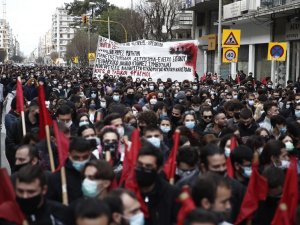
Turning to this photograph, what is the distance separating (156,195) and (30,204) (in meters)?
0.99

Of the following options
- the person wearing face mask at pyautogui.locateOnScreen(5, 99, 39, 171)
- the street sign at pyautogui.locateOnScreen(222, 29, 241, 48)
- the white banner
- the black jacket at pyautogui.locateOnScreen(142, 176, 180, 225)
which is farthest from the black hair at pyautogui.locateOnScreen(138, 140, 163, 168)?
the white banner

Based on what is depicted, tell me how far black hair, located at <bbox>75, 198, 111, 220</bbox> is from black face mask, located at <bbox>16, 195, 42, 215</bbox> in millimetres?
613

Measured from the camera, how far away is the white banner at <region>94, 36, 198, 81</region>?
2011 centimetres

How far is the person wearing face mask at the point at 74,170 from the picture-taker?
16.1 feet

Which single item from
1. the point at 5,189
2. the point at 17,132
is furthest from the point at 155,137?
the point at 5,189

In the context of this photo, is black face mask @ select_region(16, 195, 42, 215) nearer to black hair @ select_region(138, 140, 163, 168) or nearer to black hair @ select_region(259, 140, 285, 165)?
black hair @ select_region(138, 140, 163, 168)

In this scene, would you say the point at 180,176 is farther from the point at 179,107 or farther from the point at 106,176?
the point at 179,107

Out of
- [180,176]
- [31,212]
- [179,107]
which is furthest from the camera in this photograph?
[179,107]

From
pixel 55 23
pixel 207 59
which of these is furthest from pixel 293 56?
pixel 55 23

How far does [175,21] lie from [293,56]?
951 inches

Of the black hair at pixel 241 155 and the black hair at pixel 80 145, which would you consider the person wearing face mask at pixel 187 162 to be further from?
the black hair at pixel 80 145

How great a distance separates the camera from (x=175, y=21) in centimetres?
4941

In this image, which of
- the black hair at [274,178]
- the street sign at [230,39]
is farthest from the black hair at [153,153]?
the street sign at [230,39]

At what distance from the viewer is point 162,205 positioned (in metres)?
4.48
